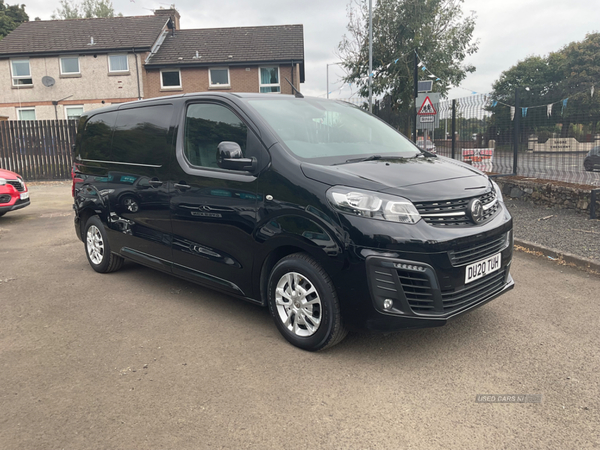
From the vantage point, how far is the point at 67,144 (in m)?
17.9

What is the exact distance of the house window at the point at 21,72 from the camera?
30.2 metres

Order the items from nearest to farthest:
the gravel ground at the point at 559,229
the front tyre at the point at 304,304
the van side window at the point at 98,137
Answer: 1. the front tyre at the point at 304,304
2. the van side window at the point at 98,137
3. the gravel ground at the point at 559,229

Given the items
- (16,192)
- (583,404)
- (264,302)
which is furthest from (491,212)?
(16,192)

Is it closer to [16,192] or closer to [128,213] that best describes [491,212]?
[128,213]

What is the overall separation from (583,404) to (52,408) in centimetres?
308

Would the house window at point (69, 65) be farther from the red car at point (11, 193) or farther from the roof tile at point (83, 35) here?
the red car at point (11, 193)

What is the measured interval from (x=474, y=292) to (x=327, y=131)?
5.86 ft

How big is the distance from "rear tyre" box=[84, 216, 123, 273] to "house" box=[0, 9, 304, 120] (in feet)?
82.6

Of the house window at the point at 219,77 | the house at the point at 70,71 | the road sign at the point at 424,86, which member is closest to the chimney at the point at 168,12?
the house at the point at 70,71

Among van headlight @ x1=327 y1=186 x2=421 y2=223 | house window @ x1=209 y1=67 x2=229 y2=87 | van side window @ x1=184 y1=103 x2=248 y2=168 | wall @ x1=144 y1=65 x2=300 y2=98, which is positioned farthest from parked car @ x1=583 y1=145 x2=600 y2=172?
house window @ x1=209 y1=67 x2=229 y2=87

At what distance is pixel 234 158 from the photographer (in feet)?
11.8

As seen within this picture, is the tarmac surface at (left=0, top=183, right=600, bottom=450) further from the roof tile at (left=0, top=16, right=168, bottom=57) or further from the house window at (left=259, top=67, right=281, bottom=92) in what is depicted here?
the roof tile at (left=0, top=16, right=168, bottom=57)

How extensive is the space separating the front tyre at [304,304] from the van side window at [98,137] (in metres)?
2.86

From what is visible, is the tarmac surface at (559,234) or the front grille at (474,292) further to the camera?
the tarmac surface at (559,234)
